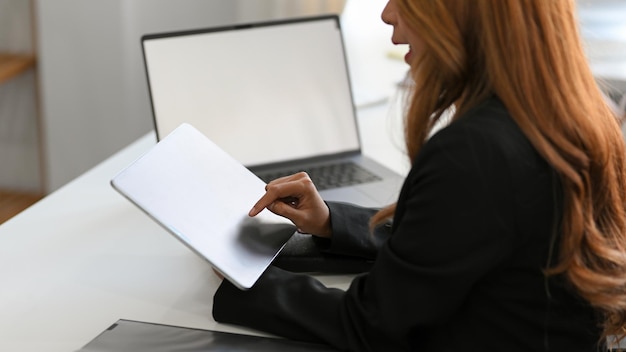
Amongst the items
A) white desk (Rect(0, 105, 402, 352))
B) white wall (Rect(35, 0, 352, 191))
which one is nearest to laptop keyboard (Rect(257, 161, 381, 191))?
white desk (Rect(0, 105, 402, 352))

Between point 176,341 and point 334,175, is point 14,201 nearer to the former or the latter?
point 334,175

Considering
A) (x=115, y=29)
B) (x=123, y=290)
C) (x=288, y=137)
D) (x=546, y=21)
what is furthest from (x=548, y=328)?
(x=115, y=29)

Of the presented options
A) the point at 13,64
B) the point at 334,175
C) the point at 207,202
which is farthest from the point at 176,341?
the point at 13,64

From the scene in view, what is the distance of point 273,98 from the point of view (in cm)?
163

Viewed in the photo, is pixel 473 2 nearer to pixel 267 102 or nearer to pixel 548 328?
pixel 548 328

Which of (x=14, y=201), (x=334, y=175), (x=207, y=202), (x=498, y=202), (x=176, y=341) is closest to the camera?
(x=498, y=202)

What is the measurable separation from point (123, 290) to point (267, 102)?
571 mm

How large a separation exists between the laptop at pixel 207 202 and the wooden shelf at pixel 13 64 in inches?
61.5

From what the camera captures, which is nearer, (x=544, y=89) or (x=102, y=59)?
(x=544, y=89)

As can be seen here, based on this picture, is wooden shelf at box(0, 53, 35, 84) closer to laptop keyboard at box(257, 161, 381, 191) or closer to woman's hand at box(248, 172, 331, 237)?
laptop keyboard at box(257, 161, 381, 191)

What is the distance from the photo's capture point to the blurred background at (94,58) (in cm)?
252

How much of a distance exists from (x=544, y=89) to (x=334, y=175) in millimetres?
709

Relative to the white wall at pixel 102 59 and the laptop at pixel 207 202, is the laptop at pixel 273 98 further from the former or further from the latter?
the white wall at pixel 102 59

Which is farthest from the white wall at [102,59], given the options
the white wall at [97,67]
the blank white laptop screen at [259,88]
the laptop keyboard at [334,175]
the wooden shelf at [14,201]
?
the laptop keyboard at [334,175]
